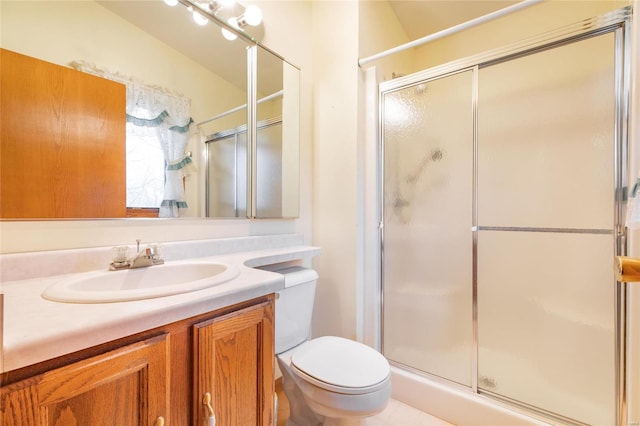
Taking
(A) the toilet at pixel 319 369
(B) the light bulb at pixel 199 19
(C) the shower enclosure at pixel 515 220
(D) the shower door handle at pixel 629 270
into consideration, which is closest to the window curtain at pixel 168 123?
(B) the light bulb at pixel 199 19

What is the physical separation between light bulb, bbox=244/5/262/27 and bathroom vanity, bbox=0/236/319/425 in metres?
1.32

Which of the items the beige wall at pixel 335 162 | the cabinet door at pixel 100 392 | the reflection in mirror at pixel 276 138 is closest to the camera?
the cabinet door at pixel 100 392

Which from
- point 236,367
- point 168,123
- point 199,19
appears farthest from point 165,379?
point 199,19

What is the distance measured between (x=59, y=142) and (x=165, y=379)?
855 millimetres

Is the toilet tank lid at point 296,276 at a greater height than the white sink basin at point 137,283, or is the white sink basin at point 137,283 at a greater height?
the white sink basin at point 137,283

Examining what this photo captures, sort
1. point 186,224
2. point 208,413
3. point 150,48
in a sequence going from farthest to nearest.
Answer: point 186,224 < point 150,48 < point 208,413

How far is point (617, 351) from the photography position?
1.20 metres

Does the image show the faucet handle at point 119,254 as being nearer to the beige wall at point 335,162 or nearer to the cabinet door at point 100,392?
the cabinet door at point 100,392

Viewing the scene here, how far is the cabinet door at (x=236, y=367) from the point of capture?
0.66m

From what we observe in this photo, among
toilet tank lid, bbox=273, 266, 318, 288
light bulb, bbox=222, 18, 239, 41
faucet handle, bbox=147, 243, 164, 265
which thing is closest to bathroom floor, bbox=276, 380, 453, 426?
toilet tank lid, bbox=273, 266, 318, 288

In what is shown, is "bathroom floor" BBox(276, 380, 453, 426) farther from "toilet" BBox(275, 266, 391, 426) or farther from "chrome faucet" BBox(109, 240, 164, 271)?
"chrome faucet" BBox(109, 240, 164, 271)

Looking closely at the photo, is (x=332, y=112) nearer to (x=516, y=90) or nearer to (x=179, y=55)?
(x=179, y=55)

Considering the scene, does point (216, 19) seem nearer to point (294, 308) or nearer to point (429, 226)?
point (294, 308)

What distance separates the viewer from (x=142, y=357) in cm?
56
